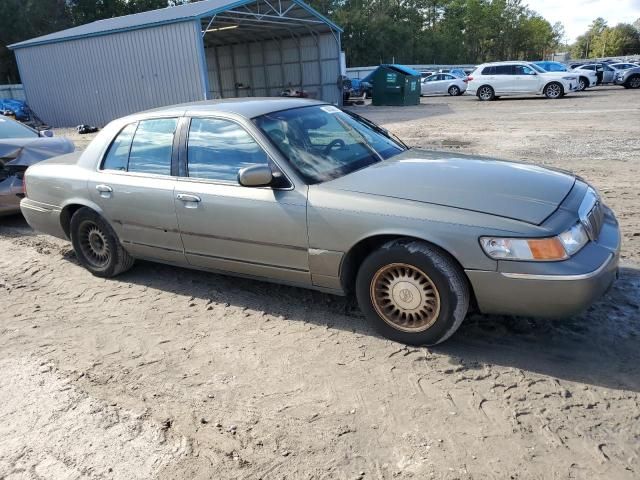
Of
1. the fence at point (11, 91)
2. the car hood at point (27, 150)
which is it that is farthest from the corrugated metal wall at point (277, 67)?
the car hood at point (27, 150)

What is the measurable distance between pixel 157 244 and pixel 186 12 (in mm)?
17553

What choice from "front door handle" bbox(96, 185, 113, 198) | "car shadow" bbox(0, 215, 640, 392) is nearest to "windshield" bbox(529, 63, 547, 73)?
"car shadow" bbox(0, 215, 640, 392)

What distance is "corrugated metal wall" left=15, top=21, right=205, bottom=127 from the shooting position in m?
18.8

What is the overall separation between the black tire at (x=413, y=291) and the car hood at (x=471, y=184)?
348mm

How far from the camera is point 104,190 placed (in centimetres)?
458

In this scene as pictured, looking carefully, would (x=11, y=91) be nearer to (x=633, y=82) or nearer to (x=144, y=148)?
(x=144, y=148)

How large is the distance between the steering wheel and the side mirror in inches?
22.6

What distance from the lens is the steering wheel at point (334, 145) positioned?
3.97 meters

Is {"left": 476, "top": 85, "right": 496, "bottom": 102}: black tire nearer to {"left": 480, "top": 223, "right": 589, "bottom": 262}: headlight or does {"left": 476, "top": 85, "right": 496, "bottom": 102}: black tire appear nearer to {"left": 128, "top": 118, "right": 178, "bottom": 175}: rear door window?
{"left": 128, "top": 118, "right": 178, "bottom": 175}: rear door window

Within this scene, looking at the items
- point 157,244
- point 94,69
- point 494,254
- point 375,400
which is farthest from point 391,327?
point 94,69

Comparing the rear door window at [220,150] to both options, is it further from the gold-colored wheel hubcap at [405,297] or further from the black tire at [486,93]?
the black tire at [486,93]

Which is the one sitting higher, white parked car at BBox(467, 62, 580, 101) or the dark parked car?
the dark parked car

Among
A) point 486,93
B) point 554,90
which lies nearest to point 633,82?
point 554,90

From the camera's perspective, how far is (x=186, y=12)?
19422mm
